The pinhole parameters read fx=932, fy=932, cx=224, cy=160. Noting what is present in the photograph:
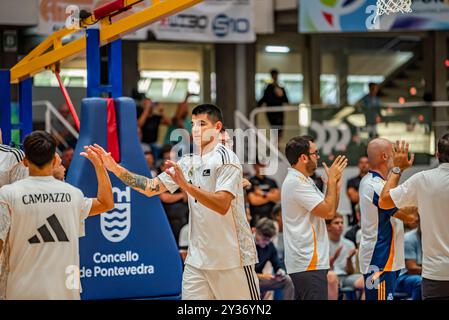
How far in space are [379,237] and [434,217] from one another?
131cm

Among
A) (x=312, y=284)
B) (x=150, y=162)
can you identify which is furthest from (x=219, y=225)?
(x=150, y=162)

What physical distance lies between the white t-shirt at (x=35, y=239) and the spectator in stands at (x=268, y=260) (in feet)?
16.4

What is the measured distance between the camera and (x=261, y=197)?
1327cm

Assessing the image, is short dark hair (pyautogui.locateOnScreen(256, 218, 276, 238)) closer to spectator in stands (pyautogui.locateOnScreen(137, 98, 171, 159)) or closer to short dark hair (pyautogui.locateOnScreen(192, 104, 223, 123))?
short dark hair (pyautogui.locateOnScreen(192, 104, 223, 123))

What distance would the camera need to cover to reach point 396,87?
19328 mm

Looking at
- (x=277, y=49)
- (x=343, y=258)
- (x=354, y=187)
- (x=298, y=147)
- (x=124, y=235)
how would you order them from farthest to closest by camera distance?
(x=277, y=49)
(x=354, y=187)
(x=343, y=258)
(x=124, y=235)
(x=298, y=147)

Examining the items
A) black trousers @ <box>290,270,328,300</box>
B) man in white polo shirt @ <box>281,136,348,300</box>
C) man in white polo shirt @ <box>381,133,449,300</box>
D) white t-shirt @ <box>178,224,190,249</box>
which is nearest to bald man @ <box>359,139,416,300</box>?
man in white polo shirt @ <box>281,136,348,300</box>

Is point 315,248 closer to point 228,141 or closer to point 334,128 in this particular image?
point 228,141

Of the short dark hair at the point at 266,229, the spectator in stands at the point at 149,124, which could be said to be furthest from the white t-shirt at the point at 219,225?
the spectator in stands at the point at 149,124

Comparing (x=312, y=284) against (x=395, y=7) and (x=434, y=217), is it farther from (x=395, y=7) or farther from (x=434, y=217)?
(x=395, y=7)

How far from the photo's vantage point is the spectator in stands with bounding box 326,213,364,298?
36.4 feet
